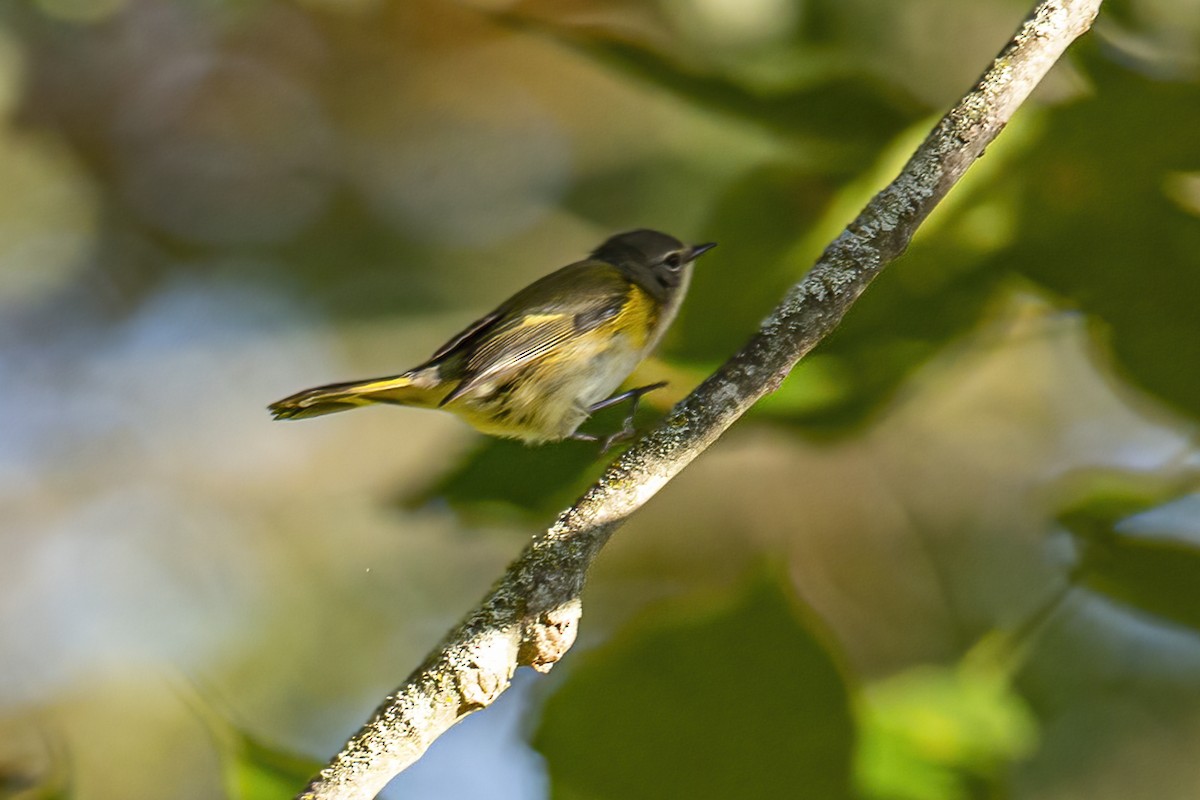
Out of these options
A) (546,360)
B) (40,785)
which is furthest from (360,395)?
(40,785)

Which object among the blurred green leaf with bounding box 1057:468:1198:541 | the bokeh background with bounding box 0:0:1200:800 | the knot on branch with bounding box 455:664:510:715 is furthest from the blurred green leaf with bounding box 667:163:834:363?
the knot on branch with bounding box 455:664:510:715

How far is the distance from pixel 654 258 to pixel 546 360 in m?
0.17

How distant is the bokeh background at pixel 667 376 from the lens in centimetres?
60

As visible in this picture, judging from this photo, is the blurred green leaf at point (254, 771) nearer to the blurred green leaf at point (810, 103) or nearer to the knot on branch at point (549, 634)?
the knot on branch at point (549, 634)

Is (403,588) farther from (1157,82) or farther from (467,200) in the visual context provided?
(1157,82)

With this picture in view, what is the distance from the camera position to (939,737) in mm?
607

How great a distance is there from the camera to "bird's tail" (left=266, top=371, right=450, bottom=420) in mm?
671

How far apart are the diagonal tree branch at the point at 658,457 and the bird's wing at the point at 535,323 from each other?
315mm

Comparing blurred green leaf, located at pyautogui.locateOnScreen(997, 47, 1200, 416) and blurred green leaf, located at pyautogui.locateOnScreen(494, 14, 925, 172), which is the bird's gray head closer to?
blurred green leaf, located at pyautogui.locateOnScreen(494, 14, 925, 172)

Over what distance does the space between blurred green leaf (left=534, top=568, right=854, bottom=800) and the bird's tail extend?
241mm

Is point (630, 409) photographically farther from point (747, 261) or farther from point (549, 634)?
point (549, 634)

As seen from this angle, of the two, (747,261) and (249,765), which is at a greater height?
(747,261)

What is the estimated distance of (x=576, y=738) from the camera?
55 centimetres

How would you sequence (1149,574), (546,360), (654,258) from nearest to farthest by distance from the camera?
1. (1149,574)
2. (546,360)
3. (654,258)
